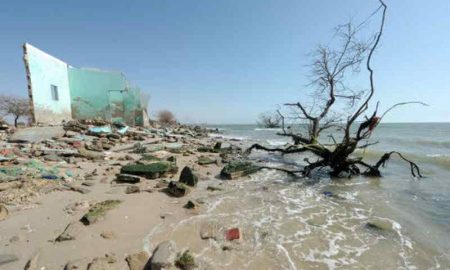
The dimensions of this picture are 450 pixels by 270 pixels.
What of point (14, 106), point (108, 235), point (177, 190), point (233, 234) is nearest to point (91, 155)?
point (177, 190)

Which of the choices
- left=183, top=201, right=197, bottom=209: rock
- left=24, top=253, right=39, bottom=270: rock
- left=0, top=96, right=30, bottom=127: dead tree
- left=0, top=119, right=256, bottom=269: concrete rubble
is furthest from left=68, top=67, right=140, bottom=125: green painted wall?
left=24, top=253, right=39, bottom=270: rock

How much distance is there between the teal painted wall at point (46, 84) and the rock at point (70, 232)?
11407 millimetres

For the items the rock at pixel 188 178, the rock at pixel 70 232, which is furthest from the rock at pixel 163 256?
the rock at pixel 188 178


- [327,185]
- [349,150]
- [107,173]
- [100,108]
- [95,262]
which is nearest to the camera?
[95,262]

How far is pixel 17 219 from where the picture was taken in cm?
316

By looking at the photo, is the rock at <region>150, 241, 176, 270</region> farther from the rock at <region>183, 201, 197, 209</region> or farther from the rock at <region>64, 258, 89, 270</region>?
the rock at <region>183, 201, 197, 209</region>

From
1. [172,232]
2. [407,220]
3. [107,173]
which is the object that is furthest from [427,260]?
[107,173]

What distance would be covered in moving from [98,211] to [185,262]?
166cm

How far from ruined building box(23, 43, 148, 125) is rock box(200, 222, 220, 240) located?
12.2 metres

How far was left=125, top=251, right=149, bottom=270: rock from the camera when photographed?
2.47 m

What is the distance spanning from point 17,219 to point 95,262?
1.61 meters

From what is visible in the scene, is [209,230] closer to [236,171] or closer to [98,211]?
[98,211]

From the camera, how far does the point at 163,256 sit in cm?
251

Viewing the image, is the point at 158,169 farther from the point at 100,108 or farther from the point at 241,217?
the point at 100,108
